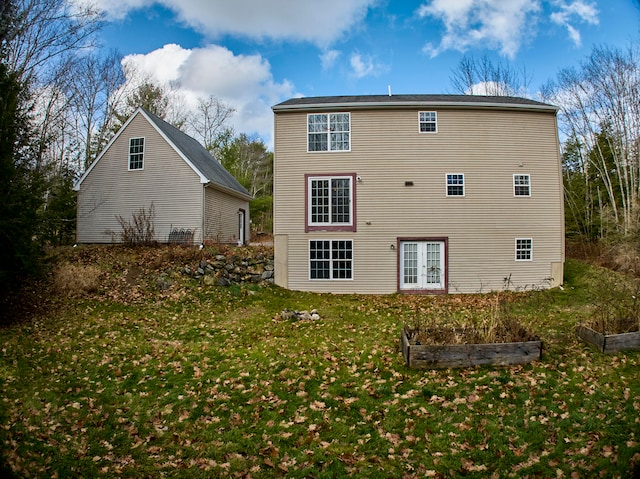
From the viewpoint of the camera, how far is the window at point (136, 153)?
18.2m

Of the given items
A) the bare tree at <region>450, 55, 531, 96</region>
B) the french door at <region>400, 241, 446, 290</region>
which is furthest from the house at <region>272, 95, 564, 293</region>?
the bare tree at <region>450, 55, 531, 96</region>

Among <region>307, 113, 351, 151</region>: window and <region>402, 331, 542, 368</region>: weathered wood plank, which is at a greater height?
<region>307, 113, 351, 151</region>: window

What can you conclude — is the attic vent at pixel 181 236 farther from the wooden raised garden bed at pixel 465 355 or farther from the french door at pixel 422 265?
the wooden raised garden bed at pixel 465 355

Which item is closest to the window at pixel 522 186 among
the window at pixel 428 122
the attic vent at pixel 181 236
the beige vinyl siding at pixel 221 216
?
the window at pixel 428 122

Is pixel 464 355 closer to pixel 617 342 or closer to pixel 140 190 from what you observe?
pixel 617 342

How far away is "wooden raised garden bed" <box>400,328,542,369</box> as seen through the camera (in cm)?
652

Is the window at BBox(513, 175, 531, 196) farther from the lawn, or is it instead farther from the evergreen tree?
the evergreen tree

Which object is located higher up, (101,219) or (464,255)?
(101,219)

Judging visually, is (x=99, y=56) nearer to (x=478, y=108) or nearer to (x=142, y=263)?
(x=142, y=263)

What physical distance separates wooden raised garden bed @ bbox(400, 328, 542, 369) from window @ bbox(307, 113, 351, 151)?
33.8 feet

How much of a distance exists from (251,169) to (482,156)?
31.0 m

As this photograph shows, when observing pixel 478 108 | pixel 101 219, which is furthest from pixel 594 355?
pixel 101 219

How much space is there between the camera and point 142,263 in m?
15.0

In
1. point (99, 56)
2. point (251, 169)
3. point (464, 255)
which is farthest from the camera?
point (251, 169)
